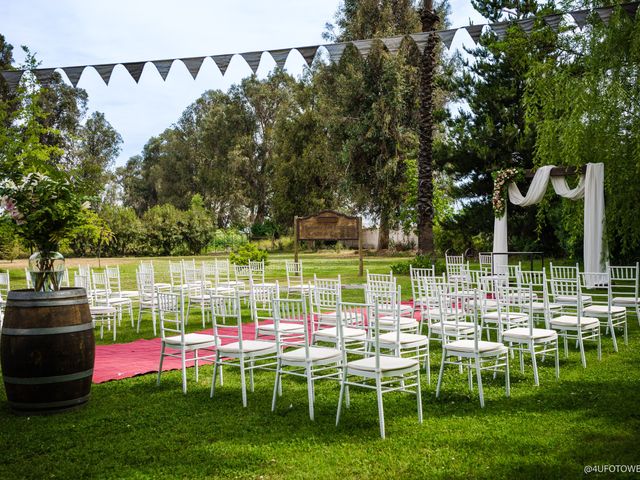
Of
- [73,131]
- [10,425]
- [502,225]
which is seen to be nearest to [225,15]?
[502,225]

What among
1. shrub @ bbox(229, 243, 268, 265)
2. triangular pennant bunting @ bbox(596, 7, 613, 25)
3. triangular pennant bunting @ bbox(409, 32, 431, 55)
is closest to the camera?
triangular pennant bunting @ bbox(596, 7, 613, 25)

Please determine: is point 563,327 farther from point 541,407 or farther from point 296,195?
point 296,195

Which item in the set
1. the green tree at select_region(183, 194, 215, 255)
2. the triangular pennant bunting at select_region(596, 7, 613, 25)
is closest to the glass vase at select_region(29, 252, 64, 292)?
the triangular pennant bunting at select_region(596, 7, 613, 25)

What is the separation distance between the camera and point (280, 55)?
993 cm

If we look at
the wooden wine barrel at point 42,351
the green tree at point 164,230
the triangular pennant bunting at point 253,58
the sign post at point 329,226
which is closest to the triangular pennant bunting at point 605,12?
the triangular pennant bunting at point 253,58

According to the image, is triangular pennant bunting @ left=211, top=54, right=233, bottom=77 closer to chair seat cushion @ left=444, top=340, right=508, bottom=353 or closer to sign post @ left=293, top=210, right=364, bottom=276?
chair seat cushion @ left=444, top=340, right=508, bottom=353

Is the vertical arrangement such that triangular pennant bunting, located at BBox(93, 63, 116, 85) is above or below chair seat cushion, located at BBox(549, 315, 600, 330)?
above

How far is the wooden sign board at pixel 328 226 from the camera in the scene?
1812 cm

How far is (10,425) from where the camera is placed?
4965 mm

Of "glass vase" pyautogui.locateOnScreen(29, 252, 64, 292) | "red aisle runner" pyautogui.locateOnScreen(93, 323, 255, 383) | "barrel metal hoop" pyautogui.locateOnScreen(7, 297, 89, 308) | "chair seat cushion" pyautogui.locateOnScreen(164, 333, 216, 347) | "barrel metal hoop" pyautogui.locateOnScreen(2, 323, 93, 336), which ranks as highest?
"glass vase" pyautogui.locateOnScreen(29, 252, 64, 292)

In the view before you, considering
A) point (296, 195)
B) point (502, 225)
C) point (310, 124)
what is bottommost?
point (502, 225)

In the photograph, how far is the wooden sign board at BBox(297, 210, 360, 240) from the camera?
Answer: 18125 millimetres

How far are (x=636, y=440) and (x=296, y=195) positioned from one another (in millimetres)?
31545

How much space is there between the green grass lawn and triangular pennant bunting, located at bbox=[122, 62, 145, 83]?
18.6ft
